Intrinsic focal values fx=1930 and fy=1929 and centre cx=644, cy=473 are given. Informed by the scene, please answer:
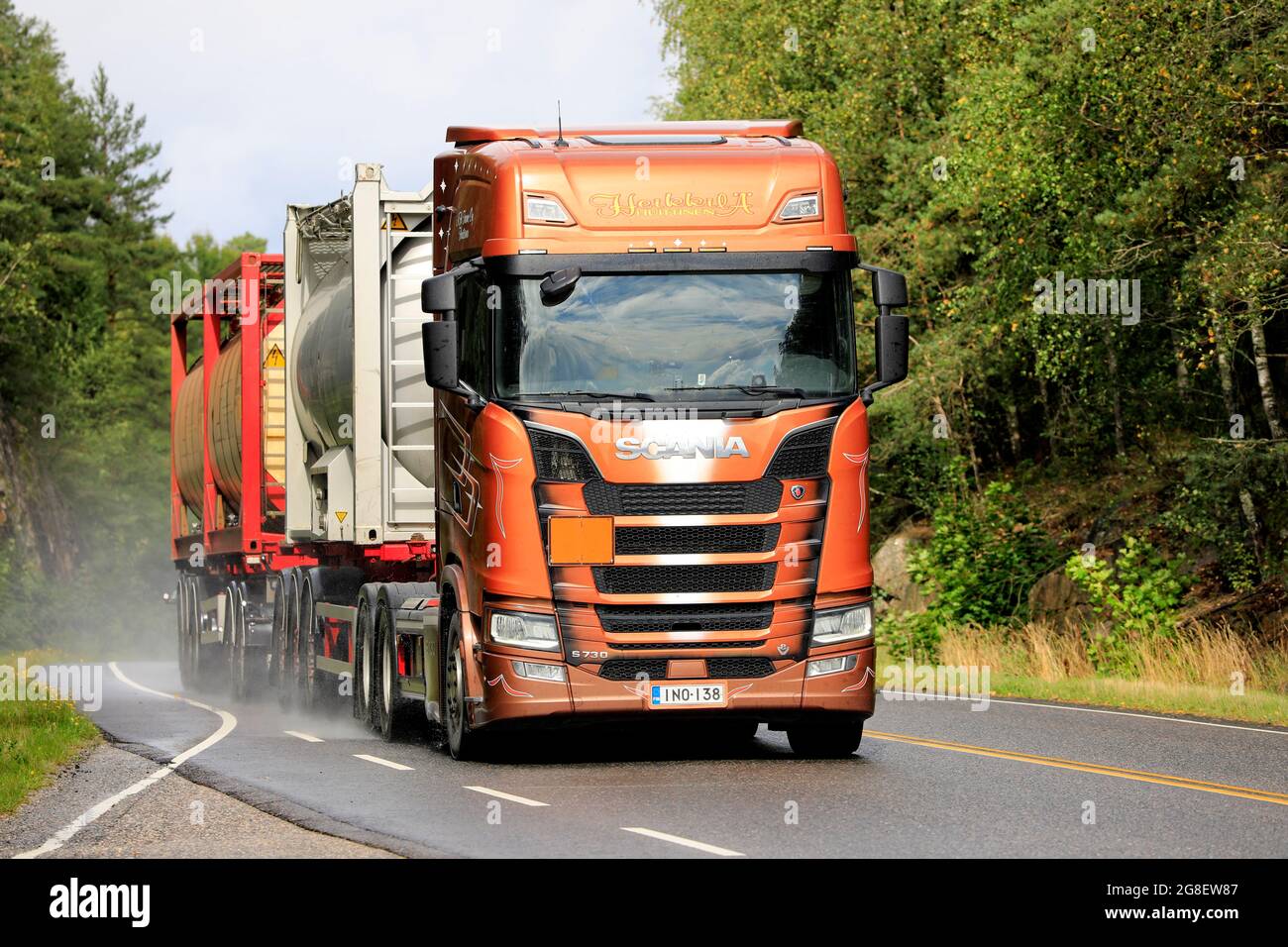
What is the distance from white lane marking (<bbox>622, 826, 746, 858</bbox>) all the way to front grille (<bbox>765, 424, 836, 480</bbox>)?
3.32 m

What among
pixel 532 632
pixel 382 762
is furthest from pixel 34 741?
pixel 532 632

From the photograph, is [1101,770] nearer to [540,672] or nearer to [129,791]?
[540,672]

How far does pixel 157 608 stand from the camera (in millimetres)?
69312

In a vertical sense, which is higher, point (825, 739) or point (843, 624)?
point (843, 624)

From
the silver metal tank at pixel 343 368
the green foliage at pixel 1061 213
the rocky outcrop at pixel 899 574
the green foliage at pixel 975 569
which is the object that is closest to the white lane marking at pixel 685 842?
the silver metal tank at pixel 343 368

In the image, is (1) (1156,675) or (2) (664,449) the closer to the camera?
(2) (664,449)

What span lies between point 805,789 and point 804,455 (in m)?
2.24

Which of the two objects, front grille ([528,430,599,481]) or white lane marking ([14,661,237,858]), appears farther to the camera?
front grille ([528,430,599,481])

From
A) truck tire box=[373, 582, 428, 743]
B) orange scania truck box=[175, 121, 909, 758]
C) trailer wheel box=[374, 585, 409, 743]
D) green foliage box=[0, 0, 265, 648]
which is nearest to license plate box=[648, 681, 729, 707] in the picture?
orange scania truck box=[175, 121, 909, 758]

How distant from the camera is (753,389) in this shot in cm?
1267

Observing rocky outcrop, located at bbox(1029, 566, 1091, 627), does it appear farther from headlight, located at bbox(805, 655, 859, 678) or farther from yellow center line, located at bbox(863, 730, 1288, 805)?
headlight, located at bbox(805, 655, 859, 678)

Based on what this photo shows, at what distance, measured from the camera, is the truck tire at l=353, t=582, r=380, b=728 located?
647 inches

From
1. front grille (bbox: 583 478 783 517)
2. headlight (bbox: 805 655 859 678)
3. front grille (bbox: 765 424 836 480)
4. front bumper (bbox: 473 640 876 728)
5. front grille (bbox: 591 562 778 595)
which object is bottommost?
front bumper (bbox: 473 640 876 728)
